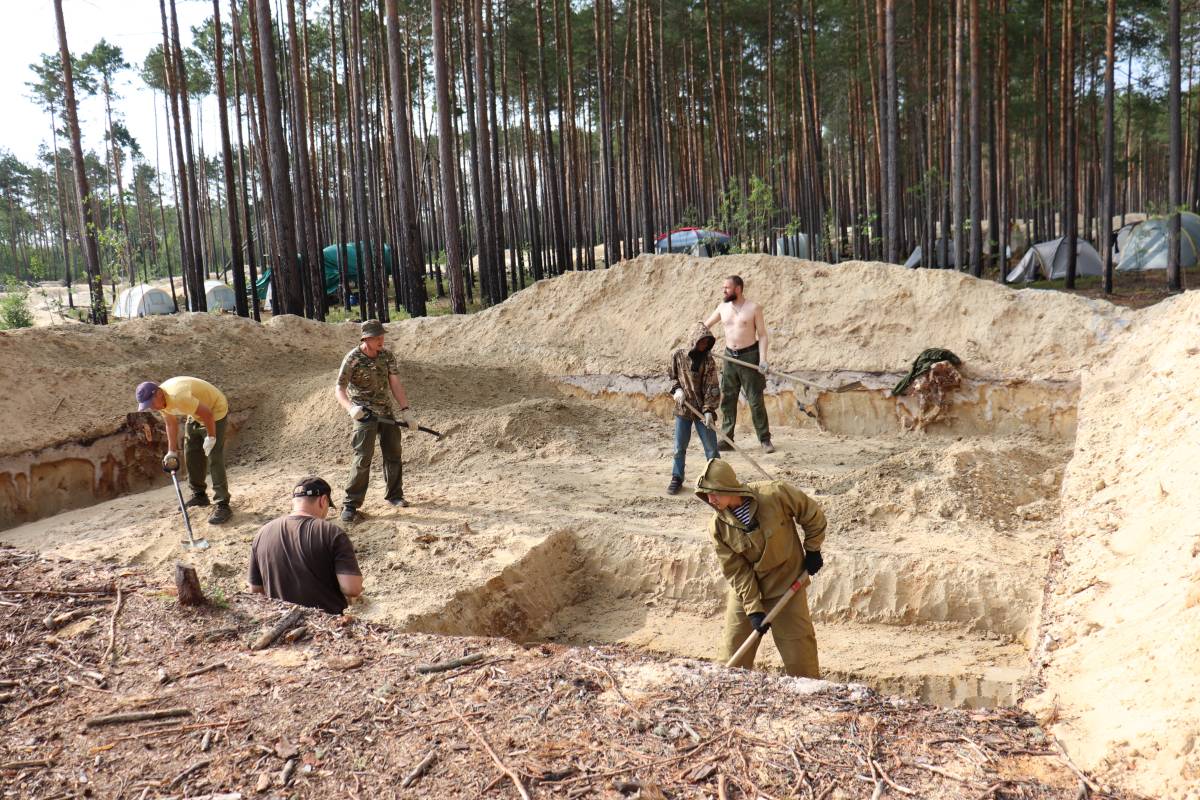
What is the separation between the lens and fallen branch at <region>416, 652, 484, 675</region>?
3.38 m

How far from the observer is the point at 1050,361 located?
9.70m

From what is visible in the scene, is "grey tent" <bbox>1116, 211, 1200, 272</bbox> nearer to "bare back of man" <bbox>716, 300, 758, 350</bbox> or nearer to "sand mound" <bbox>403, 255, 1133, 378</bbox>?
"sand mound" <bbox>403, 255, 1133, 378</bbox>

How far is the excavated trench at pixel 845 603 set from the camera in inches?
213

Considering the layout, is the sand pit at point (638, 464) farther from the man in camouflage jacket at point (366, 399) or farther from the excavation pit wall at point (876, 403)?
the man in camouflage jacket at point (366, 399)

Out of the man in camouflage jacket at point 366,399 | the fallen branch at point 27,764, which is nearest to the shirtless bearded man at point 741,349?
the man in camouflage jacket at point 366,399

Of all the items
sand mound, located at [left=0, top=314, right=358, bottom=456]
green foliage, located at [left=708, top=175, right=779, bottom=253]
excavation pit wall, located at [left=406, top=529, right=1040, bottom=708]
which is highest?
green foliage, located at [left=708, top=175, right=779, bottom=253]

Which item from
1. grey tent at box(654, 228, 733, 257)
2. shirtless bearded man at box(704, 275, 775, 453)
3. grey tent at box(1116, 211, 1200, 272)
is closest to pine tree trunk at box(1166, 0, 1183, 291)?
grey tent at box(1116, 211, 1200, 272)

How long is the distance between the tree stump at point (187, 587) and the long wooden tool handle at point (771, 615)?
Answer: 110 inches

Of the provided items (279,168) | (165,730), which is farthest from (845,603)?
(279,168)

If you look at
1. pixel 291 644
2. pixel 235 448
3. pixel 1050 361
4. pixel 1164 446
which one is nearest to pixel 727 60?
pixel 1050 361

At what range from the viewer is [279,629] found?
3762 millimetres

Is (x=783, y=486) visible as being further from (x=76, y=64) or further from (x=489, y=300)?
(x=76, y=64)

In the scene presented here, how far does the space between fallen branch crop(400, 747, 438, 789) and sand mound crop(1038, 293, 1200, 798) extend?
223 centimetres

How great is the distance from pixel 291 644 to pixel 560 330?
978cm
